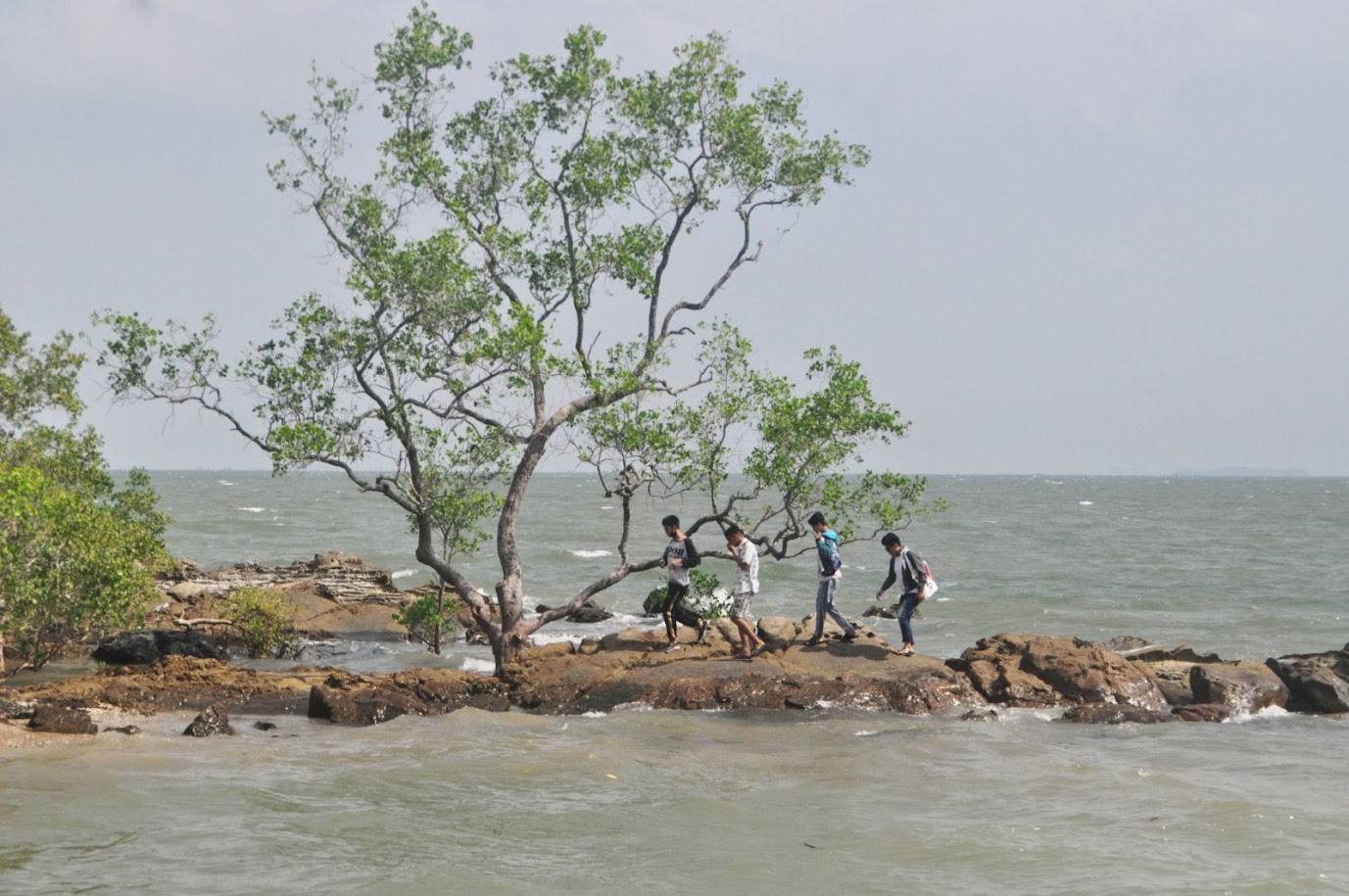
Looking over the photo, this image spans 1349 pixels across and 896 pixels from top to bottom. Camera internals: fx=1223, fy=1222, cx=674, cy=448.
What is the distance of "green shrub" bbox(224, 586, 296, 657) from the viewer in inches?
1061

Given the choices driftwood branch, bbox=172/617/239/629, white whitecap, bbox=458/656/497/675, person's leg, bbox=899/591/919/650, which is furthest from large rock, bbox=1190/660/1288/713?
driftwood branch, bbox=172/617/239/629

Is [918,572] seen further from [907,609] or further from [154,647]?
[154,647]

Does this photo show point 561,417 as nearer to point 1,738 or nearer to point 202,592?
point 1,738

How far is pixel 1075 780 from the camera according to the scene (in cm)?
1593

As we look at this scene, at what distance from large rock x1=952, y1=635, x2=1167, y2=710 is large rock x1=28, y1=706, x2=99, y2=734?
1402cm

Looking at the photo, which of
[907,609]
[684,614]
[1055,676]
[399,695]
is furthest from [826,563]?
[399,695]

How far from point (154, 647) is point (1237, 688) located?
20472 millimetres

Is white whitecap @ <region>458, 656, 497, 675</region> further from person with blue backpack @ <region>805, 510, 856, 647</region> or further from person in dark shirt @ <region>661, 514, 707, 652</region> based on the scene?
person with blue backpack @ <region>805, 510, 856, 647</region>

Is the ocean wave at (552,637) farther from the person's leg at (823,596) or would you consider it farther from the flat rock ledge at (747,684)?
the person's leg at (823,596)

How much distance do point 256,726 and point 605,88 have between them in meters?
12.0

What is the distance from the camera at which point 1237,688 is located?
843 inches

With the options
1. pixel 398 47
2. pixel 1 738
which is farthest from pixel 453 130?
pixel 1 738

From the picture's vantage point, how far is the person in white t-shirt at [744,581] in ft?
65.2

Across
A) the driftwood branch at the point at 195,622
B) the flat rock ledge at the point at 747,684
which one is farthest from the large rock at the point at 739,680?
the driftwood branch at the point at 195,622
